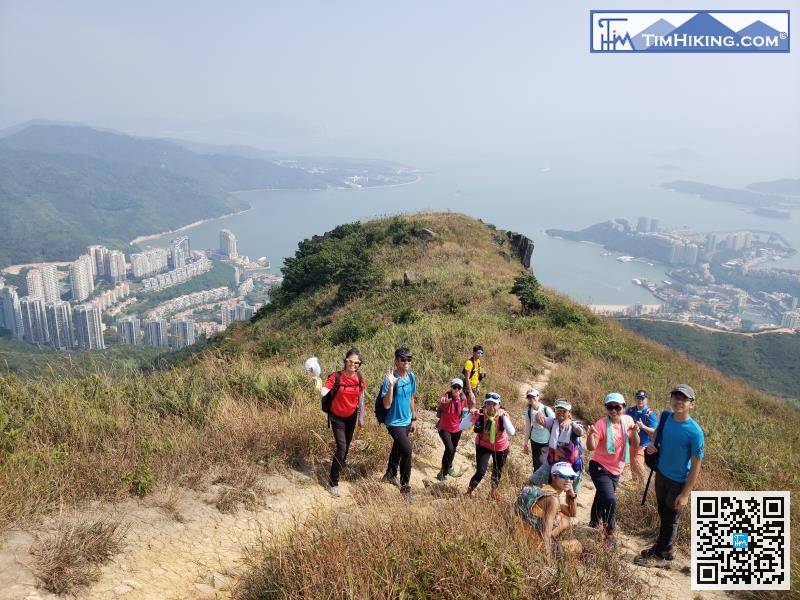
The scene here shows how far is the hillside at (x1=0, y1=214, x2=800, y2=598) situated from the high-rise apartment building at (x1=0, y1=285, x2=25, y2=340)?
355ft

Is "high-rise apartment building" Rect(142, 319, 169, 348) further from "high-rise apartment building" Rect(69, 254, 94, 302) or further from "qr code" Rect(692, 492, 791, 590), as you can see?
"qr code" Rect(692, 492, 791, 590)

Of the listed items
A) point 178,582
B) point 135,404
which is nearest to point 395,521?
point 178,582

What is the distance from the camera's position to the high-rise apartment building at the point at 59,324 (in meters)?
84.2

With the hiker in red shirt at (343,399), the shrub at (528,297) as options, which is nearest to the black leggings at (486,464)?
the hiker in red shirt at (343,399)

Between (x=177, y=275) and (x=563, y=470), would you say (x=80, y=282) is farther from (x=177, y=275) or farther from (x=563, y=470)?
(x=563, y=470)

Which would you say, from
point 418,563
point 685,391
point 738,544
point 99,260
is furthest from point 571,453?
point 99,260

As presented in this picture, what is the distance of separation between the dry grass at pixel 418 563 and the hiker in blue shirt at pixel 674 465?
96cm

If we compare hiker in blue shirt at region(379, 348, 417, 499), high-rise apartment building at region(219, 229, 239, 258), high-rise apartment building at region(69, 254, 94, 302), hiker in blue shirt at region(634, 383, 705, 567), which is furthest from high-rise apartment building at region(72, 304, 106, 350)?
hiker in blue shirt at region(634, 383, 705, 567)

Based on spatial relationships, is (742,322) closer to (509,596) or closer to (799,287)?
(799,287)

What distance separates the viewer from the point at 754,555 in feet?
13.0

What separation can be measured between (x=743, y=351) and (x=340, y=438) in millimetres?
43062

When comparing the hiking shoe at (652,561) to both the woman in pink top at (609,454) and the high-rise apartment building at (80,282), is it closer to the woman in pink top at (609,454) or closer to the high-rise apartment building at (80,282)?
the woman in pink top at (609,454)

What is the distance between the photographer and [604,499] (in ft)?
15.0

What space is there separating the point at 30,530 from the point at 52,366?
3.94 meters
